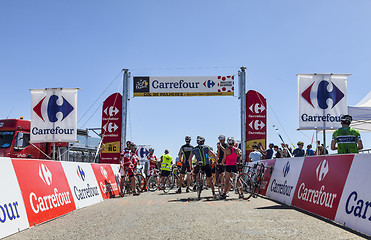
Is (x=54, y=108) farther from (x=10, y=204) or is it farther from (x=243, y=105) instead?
(x=243, y=105)

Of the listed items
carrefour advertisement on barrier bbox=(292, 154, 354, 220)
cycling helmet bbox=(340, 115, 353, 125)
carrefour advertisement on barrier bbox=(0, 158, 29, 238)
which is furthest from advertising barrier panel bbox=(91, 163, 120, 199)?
cycling helmet bbox=(340, 115, 353, 125)

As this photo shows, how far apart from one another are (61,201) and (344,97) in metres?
9.30

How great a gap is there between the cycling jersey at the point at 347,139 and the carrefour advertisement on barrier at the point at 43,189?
6179mm

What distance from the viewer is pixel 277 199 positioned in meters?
10.6

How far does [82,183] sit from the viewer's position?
1012 centimetres

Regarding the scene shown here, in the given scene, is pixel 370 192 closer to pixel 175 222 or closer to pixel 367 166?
pixel 367 166

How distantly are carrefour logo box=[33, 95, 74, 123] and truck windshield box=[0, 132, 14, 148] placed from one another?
2455mm

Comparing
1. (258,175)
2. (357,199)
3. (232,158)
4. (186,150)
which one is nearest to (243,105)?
(186,150)

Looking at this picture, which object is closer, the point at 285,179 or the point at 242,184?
the point at 285,179

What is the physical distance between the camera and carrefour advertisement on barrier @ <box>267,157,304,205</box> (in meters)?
9.37

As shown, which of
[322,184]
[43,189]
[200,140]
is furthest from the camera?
[200,140]

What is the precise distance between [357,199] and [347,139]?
9.05 feet

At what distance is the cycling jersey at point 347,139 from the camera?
27.3 ft

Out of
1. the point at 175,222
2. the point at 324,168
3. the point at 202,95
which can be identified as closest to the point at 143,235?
the point at 175,222
